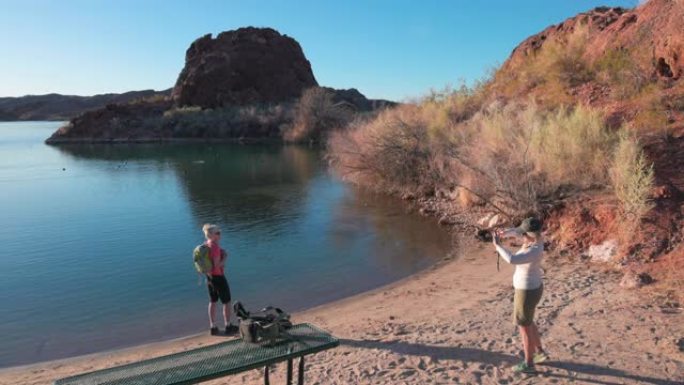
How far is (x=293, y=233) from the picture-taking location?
15.2 meters

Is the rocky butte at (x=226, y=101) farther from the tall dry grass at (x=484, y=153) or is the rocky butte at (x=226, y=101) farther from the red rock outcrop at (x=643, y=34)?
the tall dry grass at (x=484, y=153)

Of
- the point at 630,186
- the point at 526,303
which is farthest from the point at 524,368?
the point at 630,186

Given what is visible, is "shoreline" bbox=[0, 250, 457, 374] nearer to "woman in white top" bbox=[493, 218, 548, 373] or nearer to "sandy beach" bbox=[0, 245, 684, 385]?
"sandy beach" bbox=[0, 245, 684, 385]

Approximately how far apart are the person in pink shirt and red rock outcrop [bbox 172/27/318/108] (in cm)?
7195

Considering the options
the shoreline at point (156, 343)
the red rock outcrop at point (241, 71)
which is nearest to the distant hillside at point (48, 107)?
the red rock outcrop at point (241, 71)

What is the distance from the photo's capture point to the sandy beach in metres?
A: 5.30

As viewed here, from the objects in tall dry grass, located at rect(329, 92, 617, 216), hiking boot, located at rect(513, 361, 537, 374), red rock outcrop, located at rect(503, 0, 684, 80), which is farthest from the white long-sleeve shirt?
red rock outcrop, located at rect(503, 0, 684, 80)

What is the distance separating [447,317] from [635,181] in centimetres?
464

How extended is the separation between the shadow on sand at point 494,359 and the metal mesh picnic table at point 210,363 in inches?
56.9

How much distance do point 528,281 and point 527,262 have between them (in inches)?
7.7

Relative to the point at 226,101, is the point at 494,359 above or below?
below

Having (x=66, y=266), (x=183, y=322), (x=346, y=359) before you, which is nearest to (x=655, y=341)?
(x=346, y=359)

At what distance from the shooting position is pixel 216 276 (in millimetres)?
7480

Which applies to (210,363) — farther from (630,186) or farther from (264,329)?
(630,186)
